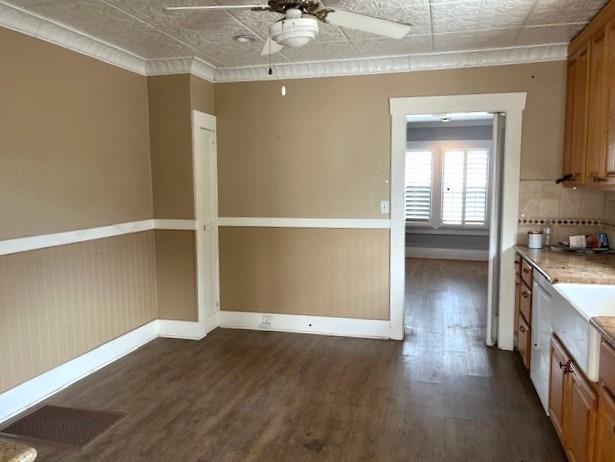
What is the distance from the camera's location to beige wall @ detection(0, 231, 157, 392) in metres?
2.96

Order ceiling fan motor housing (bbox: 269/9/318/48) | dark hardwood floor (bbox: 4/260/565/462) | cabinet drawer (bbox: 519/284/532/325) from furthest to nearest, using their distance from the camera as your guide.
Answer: cabinet drawer (bbox: 519/284/532/325), dark hardwood floor (bbox: 4/260/565/462), ceiling fan motor housing (bbox: 269/9/318/48)

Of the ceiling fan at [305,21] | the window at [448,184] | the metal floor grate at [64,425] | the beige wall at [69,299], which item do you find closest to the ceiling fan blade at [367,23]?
the ceiling fan at [305,21]

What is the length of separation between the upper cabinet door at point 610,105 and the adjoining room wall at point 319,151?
1025mm

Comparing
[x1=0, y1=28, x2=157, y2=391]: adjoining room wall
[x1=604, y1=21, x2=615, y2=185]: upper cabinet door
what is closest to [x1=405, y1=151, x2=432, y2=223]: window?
[x1=0, y1=28, x2=157, y2=391]: adjoining room wall

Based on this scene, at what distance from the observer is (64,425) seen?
9.27 feet

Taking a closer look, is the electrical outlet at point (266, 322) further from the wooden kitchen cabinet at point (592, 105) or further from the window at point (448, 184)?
the window at point (448, 184)

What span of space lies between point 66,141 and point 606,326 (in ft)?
11.3

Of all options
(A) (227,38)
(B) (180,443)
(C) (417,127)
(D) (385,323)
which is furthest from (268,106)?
(C) (417,127)

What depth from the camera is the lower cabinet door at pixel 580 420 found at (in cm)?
192

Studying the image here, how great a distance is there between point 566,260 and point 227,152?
10.1 ft

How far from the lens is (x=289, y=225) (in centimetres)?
447

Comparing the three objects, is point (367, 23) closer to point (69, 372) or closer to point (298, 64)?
point (298, 64)

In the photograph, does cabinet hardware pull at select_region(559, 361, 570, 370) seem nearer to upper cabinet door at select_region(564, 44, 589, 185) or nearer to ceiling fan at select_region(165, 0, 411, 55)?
upper cabinet door at select_region(564, 44, 589, 185)

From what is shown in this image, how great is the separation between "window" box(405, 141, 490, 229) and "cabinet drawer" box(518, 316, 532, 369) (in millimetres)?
4963
